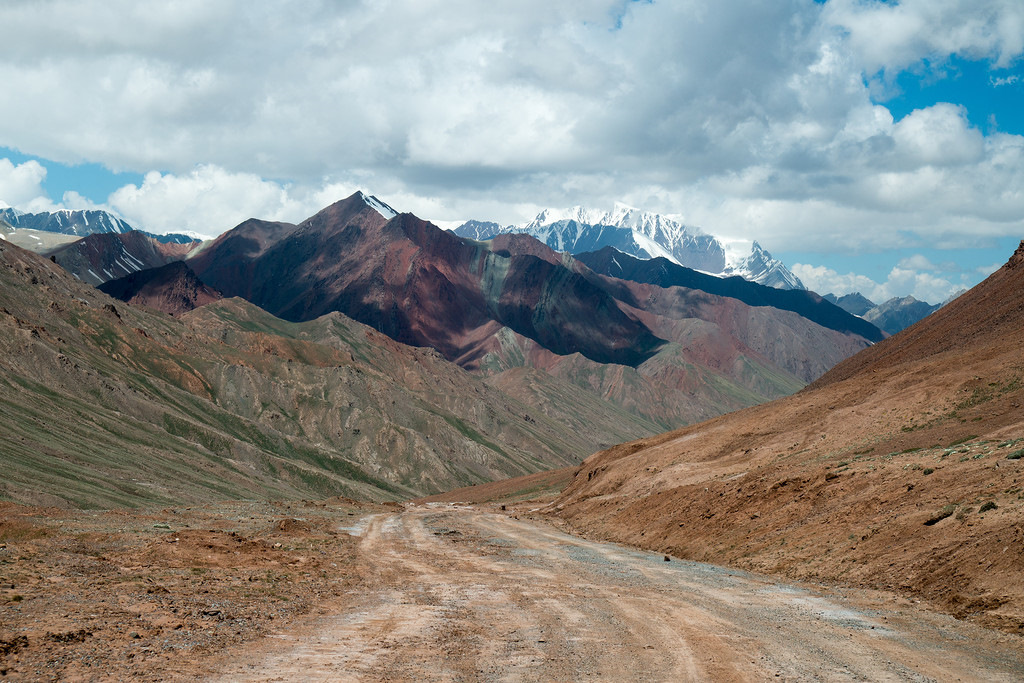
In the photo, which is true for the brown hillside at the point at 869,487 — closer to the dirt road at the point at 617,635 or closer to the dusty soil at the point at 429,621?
the dusty soil at the point at 429,621

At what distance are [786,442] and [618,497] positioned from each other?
1248 cm

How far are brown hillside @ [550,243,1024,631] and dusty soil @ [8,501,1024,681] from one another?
2037 millimetres

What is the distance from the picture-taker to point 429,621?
19.4 metres

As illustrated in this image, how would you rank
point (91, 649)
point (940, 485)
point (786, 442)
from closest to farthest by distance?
1. point (91, 649)
2. point (940, 485)
3. point (786, 442)

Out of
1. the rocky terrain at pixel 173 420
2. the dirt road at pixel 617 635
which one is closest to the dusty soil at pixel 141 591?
the dirt road at pixel 617 635

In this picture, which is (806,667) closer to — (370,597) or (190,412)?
(370,597)

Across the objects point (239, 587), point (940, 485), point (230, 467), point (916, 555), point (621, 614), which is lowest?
point (230, 467)

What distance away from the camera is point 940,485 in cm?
→ 2905

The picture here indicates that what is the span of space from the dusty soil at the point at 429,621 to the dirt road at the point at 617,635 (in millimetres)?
67

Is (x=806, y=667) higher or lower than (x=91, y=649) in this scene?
higher

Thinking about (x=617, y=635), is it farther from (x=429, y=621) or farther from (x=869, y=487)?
(x=869, y=487)

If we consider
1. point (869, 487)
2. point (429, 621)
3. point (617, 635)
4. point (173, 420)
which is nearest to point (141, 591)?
point (429, 621)

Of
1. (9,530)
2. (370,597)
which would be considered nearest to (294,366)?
(9,530)

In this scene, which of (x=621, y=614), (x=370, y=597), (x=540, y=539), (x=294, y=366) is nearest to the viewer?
(x=621, y=614)
